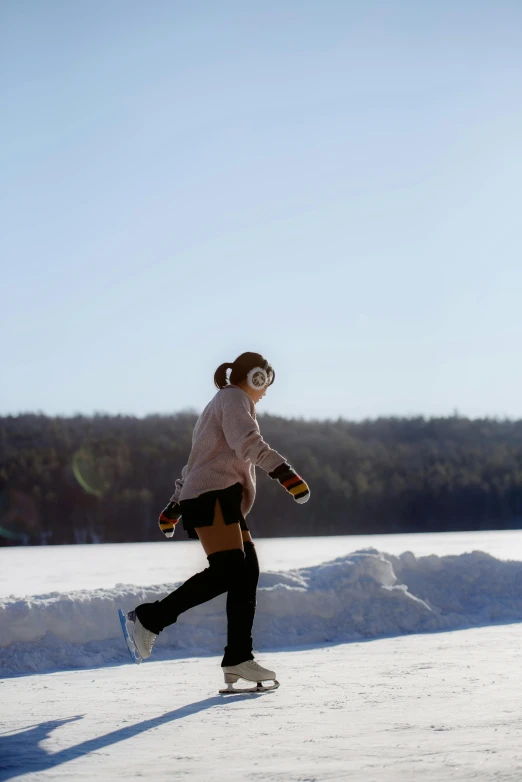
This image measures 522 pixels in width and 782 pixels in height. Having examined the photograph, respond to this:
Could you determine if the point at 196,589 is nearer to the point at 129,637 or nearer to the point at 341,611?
the point at 129,637

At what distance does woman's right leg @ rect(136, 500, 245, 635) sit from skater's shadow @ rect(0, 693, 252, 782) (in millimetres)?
544

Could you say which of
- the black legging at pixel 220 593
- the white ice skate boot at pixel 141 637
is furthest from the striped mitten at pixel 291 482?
the white ice skate boot at pixel 141 637

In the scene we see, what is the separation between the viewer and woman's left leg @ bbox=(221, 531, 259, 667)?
4.35m

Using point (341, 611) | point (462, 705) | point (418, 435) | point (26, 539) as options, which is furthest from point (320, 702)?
point (418, 435)

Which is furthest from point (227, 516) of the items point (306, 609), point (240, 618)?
point (306, 609)

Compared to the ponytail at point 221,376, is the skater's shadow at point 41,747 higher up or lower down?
A: lower down

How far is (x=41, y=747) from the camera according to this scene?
10.2 ft

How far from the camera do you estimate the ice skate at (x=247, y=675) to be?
434cm

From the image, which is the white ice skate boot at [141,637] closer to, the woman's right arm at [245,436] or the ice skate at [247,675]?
the ice skate at [247,675]

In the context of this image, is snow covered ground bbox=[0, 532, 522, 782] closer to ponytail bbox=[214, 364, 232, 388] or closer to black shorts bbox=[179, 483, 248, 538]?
black shorts bbox=[179, 483, 248, 538]

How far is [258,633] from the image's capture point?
21.2 feet

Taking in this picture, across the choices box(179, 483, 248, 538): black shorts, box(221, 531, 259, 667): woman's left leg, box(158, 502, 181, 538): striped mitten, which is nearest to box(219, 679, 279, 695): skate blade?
box(221, 531, 259, 667): woman's left leg

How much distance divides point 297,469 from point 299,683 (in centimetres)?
5250

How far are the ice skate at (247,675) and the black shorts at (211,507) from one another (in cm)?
61
